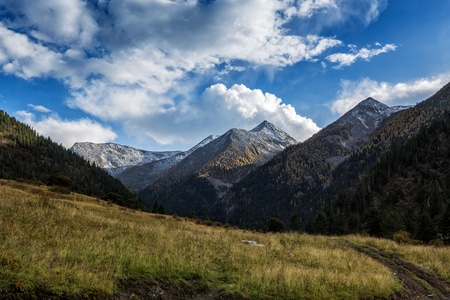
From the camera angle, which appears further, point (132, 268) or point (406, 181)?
point (406, 181)

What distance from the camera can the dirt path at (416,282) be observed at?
13.8m

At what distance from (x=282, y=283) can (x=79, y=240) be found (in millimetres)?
8008

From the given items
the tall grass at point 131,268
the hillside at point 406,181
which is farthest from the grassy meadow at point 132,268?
the hillside at point 406,181

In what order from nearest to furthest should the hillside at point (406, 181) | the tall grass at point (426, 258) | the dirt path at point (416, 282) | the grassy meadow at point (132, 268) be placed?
the grassy meadow at point (132, 268) → the dirt path at point (416, 282) → the tall grass at point (426, 258) → the hillside at point (406, 181)

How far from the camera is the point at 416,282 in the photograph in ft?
51.9

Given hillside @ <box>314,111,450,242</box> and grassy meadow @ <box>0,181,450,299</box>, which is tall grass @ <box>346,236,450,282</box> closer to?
grassy meadow @ <box>0,181,450,299</box>

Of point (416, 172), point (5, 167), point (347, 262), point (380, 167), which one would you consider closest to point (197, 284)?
point (347, 262)

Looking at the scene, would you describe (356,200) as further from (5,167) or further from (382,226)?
(5,167)

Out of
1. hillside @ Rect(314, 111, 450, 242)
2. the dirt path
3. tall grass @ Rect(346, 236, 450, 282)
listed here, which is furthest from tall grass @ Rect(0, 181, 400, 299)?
hillside @ Rect(314, 111, 450, 242)

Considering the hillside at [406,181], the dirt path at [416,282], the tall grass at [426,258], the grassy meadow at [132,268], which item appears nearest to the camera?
the grassy meadow at [132,268]

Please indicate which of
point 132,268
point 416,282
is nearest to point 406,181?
point 416,282

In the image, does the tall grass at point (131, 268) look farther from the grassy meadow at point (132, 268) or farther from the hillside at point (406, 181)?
the hillside at point (406, 181)

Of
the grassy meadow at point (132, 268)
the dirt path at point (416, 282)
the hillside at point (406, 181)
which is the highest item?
the hillside at point (406, 181)

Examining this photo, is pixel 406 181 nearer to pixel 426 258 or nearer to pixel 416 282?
pixel 426 258
